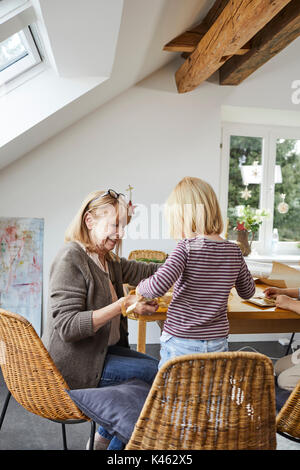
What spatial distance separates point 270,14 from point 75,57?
3.46 ft

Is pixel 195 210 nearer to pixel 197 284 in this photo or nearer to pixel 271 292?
pixel 197 284

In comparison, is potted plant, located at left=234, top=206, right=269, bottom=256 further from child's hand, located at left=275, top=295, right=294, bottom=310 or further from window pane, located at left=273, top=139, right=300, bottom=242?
child's hand, located at left=275, top=295, right=294, bottom=310

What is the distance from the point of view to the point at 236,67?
3.26 m

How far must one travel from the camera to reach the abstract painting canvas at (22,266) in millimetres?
3348

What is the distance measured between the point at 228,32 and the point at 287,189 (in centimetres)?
222

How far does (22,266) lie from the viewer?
11.1ft

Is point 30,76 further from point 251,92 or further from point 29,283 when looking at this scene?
point 251,92

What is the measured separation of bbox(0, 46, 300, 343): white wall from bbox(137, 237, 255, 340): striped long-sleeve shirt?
2.17 m

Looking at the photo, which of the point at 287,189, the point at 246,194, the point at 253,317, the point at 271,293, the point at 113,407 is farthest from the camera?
the point at 287,189

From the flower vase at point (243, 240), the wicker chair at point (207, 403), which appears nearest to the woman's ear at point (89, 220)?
the wicker chair at point (207, 403)

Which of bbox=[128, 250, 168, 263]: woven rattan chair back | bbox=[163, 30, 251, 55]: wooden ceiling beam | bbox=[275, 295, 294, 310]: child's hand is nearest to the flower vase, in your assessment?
bbox=[128, 250, 168, 263]: woven rattan chair back

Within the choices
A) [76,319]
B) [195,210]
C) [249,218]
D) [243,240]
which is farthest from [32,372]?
[249,218]

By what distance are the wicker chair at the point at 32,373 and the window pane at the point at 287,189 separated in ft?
11.1

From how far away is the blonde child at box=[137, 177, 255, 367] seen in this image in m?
1.43
